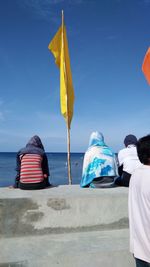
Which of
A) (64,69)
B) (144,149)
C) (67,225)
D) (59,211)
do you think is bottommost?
(67,225)

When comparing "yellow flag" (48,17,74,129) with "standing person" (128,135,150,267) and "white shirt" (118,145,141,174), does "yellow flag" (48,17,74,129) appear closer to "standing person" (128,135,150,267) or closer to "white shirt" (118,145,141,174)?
"white shirt" (118,145,141,174)

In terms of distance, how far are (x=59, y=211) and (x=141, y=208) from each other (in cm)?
211

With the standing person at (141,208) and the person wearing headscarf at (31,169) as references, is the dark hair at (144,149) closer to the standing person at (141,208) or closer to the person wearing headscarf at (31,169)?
the standing person at (141,208)

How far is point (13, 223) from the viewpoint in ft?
13.4

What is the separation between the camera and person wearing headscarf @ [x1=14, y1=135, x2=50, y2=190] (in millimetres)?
4621

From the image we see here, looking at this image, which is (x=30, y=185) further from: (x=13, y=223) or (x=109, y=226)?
(x=109, y=226)

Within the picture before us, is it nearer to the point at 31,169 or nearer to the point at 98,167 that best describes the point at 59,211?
the point at 31,169

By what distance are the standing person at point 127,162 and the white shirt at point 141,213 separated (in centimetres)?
255

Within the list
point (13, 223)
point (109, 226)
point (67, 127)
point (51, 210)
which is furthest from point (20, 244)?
point (67, 127)

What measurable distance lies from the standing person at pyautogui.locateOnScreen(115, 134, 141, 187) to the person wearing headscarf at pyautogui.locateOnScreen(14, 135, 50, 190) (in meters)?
1.20

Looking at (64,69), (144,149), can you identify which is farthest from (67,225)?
(64,69)

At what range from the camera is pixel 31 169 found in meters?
4.71

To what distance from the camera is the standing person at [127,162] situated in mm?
4930

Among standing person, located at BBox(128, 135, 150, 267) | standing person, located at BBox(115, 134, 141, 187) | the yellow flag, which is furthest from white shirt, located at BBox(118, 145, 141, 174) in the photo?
standing person, located at BBox(128, 135, 150, 267)
